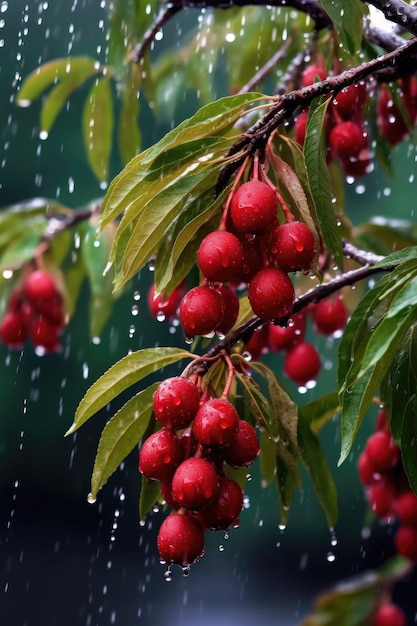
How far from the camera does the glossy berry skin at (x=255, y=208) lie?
732 mm

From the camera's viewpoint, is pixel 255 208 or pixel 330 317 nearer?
pixel 255 208

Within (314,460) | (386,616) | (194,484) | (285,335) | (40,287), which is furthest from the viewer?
(386,616)

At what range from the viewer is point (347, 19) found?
86 cm

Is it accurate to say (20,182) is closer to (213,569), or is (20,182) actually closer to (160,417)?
(213,569)

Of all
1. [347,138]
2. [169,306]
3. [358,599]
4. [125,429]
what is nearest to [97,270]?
[169,306]

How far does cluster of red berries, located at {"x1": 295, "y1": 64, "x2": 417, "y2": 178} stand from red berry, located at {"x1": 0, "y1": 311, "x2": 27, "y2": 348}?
2.22 feet

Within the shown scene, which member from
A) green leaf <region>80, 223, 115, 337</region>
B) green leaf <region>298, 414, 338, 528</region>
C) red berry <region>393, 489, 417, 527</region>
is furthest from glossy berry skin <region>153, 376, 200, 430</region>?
green leaf <region>80, 223, 115, 337</region>

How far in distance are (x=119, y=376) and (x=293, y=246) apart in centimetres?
20

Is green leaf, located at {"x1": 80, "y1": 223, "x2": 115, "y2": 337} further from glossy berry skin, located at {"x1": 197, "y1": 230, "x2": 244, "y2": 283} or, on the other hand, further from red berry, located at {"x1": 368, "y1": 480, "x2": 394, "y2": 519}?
glossy berry skin, located at {"x1": 197, "y1": 230, "x2": 244, "y2": 283}

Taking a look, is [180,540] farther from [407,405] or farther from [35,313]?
[35,313]

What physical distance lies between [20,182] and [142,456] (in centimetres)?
422

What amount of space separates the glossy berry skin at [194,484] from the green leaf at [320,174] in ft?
0.65

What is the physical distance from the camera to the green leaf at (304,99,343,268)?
776mm

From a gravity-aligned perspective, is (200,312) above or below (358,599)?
above
